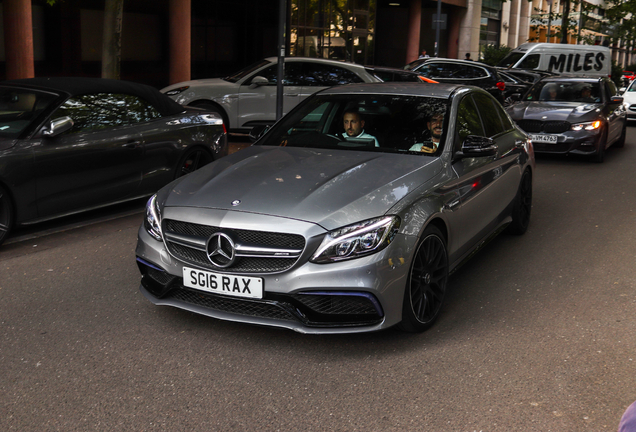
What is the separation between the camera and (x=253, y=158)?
4.96m

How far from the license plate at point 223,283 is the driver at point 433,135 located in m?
1.78

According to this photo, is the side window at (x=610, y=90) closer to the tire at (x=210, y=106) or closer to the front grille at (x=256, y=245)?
the tire at (x=210, y=106)

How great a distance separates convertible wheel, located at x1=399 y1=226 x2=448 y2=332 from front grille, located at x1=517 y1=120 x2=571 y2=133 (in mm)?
8327

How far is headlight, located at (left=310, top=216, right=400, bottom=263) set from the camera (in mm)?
3734

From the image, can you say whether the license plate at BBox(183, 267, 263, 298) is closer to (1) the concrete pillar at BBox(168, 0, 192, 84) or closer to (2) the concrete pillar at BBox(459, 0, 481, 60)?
(1) the concrete pillar at BBox(168, 0, 192, 84)

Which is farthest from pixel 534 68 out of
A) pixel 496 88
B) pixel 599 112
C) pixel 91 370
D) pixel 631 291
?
pixel 91 370

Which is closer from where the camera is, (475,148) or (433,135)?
(475,148)

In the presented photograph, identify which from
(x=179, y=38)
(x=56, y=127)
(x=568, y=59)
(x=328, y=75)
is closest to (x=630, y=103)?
(x=568, y=59)

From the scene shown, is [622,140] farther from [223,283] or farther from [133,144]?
[223,283]

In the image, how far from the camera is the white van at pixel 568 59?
25891 millimetres

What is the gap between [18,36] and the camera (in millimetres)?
15328

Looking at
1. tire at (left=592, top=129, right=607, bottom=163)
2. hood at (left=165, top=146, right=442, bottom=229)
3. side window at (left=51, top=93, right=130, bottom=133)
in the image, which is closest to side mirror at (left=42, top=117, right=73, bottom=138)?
side window at (left=51, top=93, right=130, bottom=133)

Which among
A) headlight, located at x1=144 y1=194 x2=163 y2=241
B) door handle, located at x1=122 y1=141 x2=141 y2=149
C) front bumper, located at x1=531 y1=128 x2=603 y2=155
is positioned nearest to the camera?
headlight, located at x1=144 y1=194 x2=163 y2=241

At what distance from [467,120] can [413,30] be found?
32660mm
